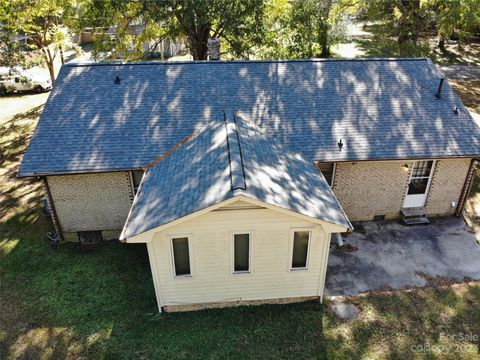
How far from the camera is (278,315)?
36.3 ft

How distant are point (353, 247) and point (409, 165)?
358 centimetres

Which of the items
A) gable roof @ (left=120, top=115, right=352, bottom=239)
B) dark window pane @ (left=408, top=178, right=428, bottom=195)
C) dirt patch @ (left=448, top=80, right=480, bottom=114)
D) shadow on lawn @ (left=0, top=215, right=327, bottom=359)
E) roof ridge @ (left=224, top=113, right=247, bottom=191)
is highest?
roof ridge @ (left=224, top=113, right=247, bottom=191)

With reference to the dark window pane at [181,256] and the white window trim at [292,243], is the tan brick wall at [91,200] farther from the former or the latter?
the white window trim at [292,243]

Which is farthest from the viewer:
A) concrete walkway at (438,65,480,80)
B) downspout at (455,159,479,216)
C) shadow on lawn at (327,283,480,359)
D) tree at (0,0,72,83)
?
concrete walkway at (438,65,480,80)

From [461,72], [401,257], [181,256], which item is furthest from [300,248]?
[461,72]

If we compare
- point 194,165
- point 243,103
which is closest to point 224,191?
point 194,165

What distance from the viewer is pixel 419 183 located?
576 inches

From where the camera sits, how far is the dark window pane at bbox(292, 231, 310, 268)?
10.5 metres

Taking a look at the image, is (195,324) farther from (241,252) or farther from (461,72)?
(461,72)

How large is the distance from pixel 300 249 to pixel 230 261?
1910 millimetres

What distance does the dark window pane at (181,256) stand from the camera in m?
10.3

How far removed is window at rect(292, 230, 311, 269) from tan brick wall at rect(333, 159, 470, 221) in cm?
415

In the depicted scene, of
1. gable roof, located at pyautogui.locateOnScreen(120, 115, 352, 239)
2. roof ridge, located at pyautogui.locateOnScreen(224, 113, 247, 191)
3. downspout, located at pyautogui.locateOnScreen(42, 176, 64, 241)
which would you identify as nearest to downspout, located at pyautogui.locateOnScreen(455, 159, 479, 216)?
gable roof, located at pyautogui.locateOnScreen(120, 115, 352, 239)

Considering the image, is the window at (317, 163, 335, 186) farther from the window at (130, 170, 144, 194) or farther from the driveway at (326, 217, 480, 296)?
the window at (130, 170, 144, 194)
